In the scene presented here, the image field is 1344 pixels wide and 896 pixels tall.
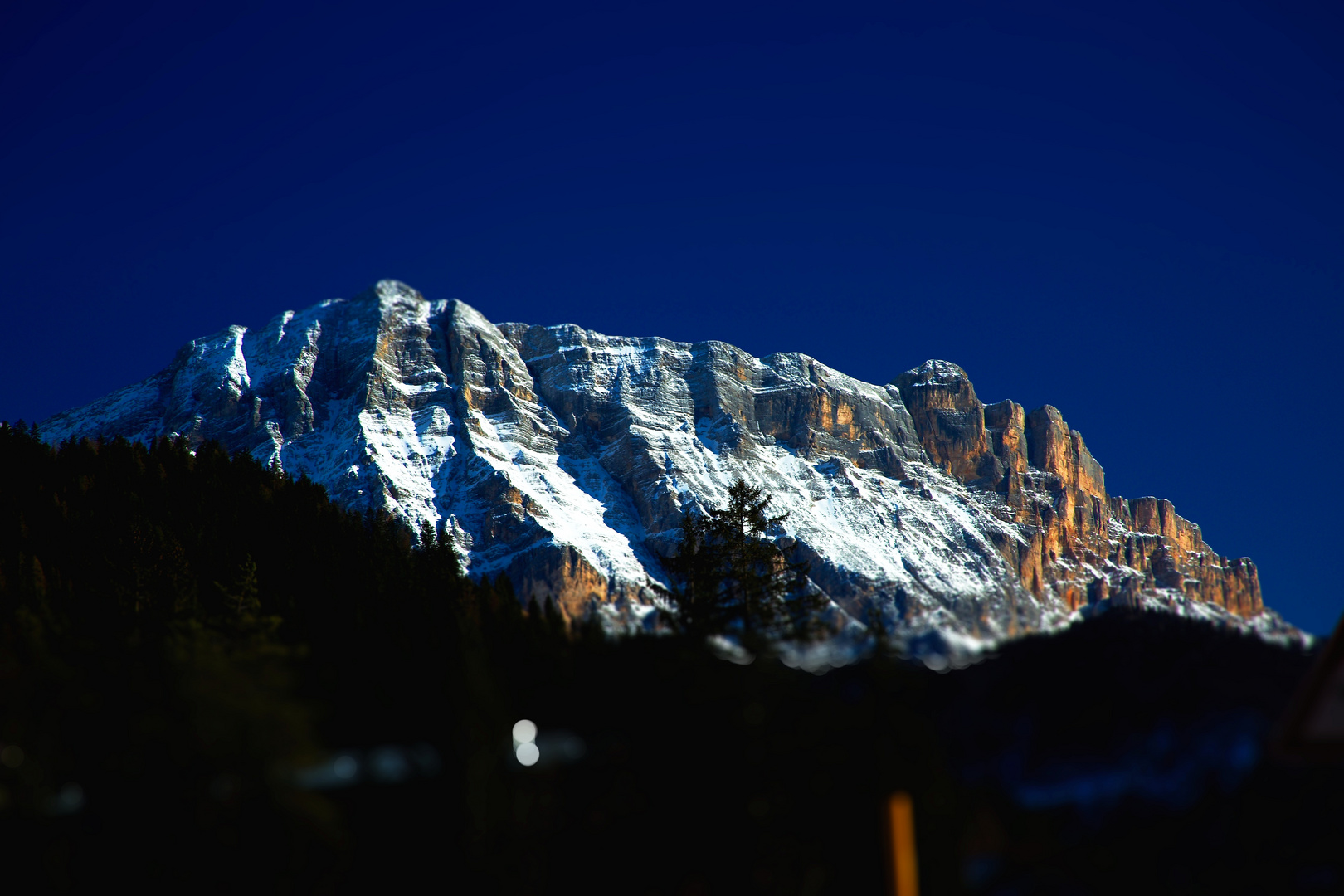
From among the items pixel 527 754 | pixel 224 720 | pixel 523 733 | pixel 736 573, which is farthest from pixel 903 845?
pixel 736 573

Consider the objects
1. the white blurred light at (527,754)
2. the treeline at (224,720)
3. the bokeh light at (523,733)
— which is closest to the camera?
the treeline at (224,720)

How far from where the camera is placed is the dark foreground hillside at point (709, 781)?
13586 millimetres

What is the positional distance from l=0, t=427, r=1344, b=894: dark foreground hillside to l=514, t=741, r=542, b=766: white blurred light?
0.11 meters

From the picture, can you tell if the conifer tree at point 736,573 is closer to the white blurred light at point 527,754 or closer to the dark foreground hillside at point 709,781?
the dark foreground hillside at point 709,781

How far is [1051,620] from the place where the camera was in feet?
62.4

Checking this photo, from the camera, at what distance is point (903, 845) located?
1288cm

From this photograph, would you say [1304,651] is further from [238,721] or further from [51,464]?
[51,464]

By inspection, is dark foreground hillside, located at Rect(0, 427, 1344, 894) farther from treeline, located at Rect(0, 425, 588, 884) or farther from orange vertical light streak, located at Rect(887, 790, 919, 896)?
orange vertical light streak, located at Rect(887, 790, 919, 896)

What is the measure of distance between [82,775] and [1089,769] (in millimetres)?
12749

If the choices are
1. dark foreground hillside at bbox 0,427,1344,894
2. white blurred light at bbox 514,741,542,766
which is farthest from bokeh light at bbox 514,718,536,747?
dark foreground hillside at bbox 0,427,1344,894

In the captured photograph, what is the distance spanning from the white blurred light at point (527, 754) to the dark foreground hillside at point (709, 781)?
11cm

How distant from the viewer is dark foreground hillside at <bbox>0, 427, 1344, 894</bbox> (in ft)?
44.6

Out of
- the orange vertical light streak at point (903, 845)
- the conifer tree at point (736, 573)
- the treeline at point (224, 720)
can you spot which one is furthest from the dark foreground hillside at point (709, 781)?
the conifer tree at point (736, 573)

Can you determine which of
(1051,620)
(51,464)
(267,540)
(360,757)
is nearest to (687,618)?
(1051,620)
